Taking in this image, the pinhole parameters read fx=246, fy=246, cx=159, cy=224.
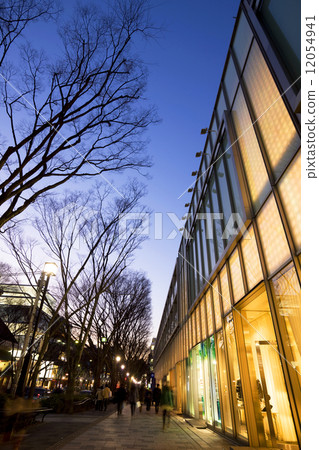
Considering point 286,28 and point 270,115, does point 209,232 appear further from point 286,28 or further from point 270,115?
point 286,28

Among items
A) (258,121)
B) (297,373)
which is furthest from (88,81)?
(297,373)

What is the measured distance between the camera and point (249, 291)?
5973mm

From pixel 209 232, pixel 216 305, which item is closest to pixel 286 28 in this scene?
pixel 209 232

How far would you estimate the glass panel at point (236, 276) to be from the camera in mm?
6687

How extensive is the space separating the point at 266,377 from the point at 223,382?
54.6 inches

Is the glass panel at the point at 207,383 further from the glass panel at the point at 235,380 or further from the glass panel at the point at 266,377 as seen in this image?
the glass panel at the point at 235,380

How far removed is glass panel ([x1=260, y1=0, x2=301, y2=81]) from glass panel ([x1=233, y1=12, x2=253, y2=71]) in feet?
2.33

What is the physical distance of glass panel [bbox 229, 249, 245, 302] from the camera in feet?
21.9

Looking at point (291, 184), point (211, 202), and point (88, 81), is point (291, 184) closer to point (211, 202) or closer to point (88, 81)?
point (88, 81)

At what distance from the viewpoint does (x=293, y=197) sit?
4293mm

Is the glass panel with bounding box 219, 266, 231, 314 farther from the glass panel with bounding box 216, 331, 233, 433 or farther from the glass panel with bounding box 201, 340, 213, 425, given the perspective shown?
the glass panel with bounding box 201, 340, 213, 425

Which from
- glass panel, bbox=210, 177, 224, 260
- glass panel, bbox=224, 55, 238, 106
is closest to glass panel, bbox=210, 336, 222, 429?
glass panel, bbox=210, 177, 224, 260
